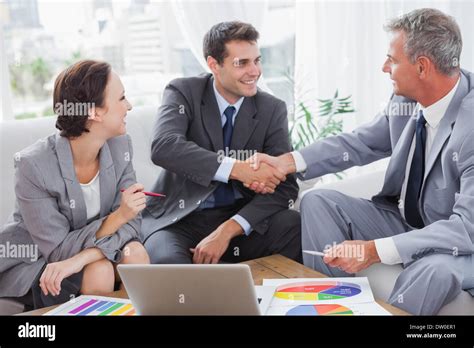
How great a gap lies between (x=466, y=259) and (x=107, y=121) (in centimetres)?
114

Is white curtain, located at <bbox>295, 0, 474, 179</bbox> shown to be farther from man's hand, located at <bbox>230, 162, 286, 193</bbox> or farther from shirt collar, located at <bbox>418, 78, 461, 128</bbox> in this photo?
shirt collar, located at <bbox>418, 78, 461, 128</bbox>

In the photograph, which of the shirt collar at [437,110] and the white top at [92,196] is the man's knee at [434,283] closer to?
the shirt collar at [437,110]

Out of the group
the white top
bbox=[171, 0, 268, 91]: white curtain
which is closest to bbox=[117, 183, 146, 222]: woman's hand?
the white top

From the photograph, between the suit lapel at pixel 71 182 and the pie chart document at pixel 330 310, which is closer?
the pie chart document at pixel 330 310

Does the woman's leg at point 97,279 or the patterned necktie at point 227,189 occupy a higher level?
the patterned necktie at point 227,189

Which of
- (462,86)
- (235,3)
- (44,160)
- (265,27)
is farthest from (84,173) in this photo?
(265,27)

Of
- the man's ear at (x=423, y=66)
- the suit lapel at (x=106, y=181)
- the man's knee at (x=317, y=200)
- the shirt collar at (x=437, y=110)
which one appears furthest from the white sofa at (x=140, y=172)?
the man's ear at (x=423, y=66)

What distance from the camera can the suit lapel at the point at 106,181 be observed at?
79.2 inches

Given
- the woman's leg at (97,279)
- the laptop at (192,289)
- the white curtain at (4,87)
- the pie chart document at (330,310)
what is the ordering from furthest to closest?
1. the white curtain at (4,87)
2. the woman's leg at (97,279)
3. the pie chart document at (330,310)
4. the laptop at (192,289)

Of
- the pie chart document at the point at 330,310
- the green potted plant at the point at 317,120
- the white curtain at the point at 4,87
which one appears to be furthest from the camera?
the green potted plant at the point at 317,120

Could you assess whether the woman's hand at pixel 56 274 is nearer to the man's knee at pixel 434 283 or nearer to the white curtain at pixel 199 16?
the man's knee at pixel 434 283

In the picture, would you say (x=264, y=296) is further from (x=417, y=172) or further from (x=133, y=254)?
(x=417, y=172)

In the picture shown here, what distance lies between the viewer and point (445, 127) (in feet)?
6.59

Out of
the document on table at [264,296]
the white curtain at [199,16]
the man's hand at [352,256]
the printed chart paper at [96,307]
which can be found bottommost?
the printed chart paper at [96,307]
